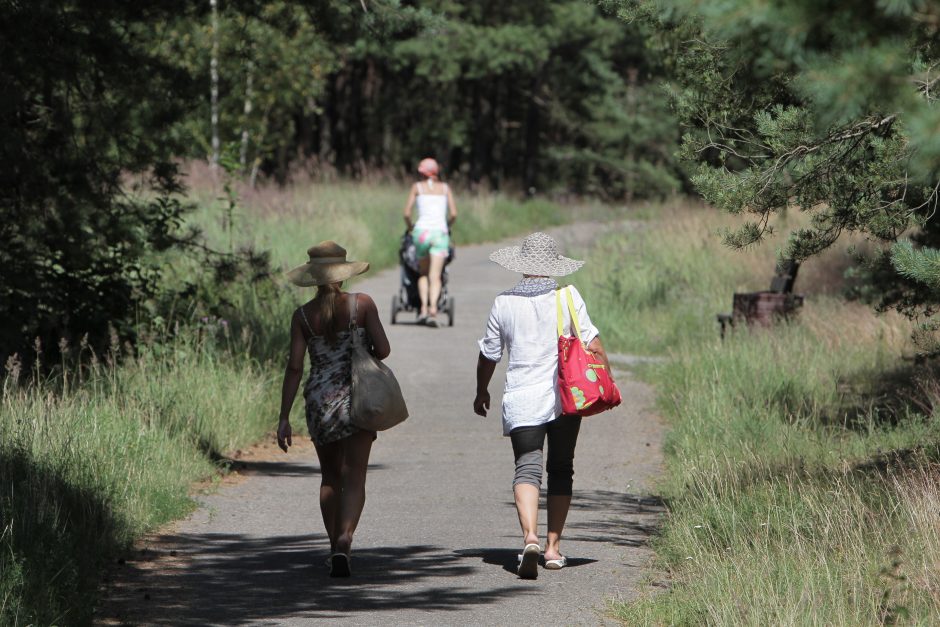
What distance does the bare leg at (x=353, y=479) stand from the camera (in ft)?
24.8

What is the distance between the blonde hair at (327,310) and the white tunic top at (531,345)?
77cm

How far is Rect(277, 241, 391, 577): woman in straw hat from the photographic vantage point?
7609 millimetres

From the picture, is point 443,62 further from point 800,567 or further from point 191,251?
point 800,567

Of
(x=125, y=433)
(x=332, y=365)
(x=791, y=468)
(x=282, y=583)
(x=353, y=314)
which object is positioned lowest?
(x=282, y=583)

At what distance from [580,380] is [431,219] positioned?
1000cm

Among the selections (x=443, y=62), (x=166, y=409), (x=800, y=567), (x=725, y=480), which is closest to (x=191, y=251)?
(x=166, y=409)

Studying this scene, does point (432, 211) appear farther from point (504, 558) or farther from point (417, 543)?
point (504, 558)

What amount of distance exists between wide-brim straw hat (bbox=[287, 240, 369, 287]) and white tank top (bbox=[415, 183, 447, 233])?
9.46 meters

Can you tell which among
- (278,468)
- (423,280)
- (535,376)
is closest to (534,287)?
(535,376)

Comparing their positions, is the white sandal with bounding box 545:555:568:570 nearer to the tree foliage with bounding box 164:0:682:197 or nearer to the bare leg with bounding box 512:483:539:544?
the bare leg with bounding box 512:483:539:544

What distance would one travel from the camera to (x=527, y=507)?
7.50 meters

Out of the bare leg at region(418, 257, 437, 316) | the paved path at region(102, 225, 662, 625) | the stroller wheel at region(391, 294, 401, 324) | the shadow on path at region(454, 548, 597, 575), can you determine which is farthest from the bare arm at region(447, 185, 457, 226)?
the shadow on path at region(454, 548, 597, 575)

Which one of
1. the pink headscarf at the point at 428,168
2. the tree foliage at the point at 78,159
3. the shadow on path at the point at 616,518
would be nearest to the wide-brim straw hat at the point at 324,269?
the shadow on path at the point at 616,518

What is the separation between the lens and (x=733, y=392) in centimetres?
1159
